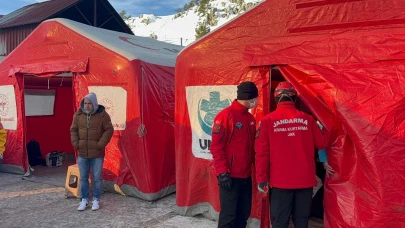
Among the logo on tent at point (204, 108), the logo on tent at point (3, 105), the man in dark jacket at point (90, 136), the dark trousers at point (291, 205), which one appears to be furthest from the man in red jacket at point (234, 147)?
the logo on tent at point (3, 105)

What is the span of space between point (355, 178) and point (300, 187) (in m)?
0.69

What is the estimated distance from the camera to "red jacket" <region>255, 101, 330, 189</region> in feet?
9.95

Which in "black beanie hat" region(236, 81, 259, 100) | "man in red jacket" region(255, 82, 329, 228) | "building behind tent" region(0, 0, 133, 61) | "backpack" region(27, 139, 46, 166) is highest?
"building behind tent" region(0, 0, 133, 61)

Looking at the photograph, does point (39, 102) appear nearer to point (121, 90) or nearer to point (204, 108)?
point (121, 90)

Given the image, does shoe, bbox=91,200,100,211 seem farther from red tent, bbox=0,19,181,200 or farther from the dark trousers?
the dark trousers

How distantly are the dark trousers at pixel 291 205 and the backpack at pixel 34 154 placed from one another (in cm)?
697

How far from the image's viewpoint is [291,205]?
10.2 ft

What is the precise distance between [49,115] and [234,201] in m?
7.18

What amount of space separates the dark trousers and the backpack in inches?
274

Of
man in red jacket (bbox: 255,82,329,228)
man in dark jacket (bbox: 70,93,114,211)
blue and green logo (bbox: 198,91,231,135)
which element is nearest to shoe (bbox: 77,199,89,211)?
man in dark jacket (bbox: 70,93,114,211)

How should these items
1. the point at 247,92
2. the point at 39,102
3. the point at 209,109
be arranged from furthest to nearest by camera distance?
the point at 39,102 → the point at 209,109 → the point at 247,92

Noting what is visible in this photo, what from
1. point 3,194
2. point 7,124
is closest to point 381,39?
point 3,194

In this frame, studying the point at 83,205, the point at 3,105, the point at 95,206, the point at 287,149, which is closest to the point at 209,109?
the point at 287,149

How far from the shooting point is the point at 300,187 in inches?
119
